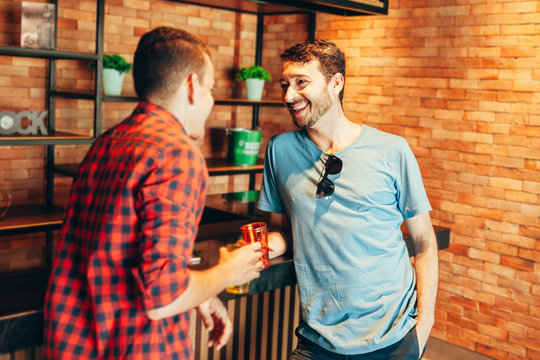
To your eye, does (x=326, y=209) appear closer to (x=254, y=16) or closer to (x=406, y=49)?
(x=406, y=49)

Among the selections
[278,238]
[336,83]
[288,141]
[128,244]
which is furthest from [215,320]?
[336,83]

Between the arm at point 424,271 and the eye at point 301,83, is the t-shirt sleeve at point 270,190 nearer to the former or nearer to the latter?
the eye at point 301,83

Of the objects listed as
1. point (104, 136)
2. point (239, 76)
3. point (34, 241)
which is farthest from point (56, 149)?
point (104, 136)

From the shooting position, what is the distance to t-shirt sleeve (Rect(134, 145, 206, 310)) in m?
1.06

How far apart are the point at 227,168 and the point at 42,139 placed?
137 cm

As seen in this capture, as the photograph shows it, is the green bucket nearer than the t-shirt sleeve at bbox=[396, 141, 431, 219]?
No

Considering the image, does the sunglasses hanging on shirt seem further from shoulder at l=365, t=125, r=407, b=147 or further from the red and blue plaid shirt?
the red and blue plaid shirt

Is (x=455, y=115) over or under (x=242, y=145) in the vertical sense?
over

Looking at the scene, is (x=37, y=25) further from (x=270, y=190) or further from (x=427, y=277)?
(x=427, y=277)

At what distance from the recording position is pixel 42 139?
10.5ft

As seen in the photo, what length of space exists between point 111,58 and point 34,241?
1266 millimetres

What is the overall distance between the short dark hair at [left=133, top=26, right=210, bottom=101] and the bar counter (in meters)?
0.66

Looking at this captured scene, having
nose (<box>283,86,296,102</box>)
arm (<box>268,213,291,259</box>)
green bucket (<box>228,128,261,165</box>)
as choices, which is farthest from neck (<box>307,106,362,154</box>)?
green bucket (<box>228,128,261,165</box>)

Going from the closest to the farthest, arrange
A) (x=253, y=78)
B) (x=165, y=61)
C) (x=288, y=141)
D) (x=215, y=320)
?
1. (x=165, y=61)
2. (x=215, y=320)
3. (x=288, y=141)
4. (x=253, y=78)
